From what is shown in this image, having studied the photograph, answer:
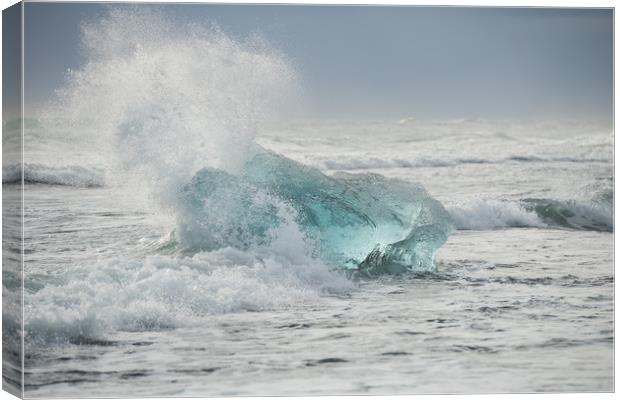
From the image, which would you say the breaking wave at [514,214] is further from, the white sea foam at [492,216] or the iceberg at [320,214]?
the iceberg at [320,214]

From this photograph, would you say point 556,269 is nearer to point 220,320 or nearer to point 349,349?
point 349,349

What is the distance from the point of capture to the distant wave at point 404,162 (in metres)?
8.00

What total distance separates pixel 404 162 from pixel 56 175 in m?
2.83

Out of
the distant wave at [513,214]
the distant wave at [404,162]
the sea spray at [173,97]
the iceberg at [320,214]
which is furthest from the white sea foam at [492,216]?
the sea spray at [173,97]

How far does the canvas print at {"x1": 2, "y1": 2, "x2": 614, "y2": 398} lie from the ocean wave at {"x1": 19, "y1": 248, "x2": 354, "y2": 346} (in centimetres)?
2

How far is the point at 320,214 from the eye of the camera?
7.57 meters

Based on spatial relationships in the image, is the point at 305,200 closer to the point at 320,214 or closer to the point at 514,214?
the point at 320,214

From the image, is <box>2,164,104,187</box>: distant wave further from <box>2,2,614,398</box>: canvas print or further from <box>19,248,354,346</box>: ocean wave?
<box>19,248,354,346</box>: ocean wave

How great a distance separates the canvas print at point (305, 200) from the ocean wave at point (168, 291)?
0.05 feet

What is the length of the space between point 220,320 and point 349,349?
0.83m

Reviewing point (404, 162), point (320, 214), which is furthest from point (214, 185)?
point (404, 162)

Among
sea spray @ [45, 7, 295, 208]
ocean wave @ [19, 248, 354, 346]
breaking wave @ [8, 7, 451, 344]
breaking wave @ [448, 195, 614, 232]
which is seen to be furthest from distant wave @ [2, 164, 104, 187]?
breaking wave @ [448, 195, 614, 232]

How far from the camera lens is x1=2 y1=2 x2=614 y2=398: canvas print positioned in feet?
20.1

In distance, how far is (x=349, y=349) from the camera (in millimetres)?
6219
